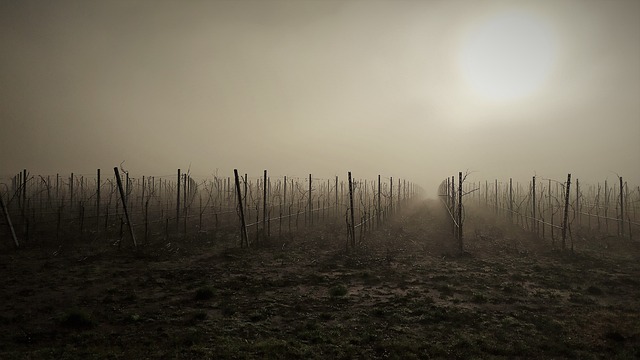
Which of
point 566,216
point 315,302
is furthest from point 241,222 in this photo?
point 566,216

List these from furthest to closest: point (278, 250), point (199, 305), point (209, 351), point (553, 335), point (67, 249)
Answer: point (278, 250), point (67, 249), point (199, 305), point (553, 335), point (209, 351)

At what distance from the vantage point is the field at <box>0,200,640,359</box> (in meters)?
7.27

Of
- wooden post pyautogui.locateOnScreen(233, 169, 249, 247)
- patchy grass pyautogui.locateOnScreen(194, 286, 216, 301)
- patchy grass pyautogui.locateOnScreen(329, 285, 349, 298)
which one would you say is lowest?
patchy grass pyautogui.locateOnScreen(329, 285, 349, 298)

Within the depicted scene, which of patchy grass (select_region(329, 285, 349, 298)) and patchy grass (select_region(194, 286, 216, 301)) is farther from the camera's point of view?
patchy grass (select_region(329, 285, 349, 298))

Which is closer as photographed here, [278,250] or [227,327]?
[227,327]

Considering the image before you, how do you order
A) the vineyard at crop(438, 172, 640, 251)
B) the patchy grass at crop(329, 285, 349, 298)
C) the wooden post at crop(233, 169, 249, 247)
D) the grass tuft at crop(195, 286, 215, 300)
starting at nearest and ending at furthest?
1. the grass tuft at crop(195, 286, 215, 300)
2. the patchy grass at crop(329, 285, 349, 298)
3. the wooden post at crop(233, 169, 249, 247)
4. the vineyard at crop(438, 172, 640, 251)

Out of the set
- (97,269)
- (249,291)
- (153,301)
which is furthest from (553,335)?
(97,269)

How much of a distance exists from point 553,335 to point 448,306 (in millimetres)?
2627

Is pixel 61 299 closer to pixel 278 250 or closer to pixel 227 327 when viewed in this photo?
pixel 227 327

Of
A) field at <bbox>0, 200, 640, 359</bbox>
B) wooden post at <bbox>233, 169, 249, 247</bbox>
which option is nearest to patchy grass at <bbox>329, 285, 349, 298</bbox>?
field at <bbox>0, 200, 640, 359</bbox>

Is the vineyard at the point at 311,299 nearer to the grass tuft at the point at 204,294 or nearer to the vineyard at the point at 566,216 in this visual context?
the grass tuft at the point at 204,294

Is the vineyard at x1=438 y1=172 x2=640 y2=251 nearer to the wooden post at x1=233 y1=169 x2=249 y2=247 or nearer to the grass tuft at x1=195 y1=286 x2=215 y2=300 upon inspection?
the wooden post at x1=233 y1=169 x2=249 y2=247

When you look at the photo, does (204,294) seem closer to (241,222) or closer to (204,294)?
(204,294)

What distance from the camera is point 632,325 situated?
8.30 metres
